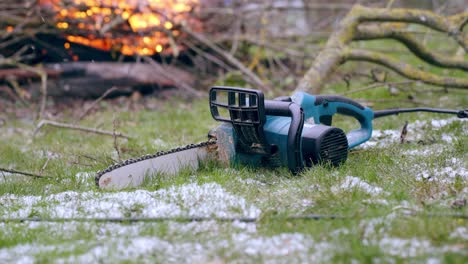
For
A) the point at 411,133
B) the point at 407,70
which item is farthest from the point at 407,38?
the point at 411,133

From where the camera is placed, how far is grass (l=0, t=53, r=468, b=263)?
2166 mm

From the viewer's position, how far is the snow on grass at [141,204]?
2668 mm

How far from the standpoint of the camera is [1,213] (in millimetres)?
2859

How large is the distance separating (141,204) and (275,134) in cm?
90

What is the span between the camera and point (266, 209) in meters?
2.65

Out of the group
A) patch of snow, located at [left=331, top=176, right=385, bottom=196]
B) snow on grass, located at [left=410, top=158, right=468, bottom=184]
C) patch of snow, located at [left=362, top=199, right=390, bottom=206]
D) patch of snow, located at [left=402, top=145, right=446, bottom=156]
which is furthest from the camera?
patch of snow, located at [left=402, top=145, right=446, bottom=156]

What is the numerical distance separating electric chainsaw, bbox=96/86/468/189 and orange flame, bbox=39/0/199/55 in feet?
12.4

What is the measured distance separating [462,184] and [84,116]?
4565 millimetres

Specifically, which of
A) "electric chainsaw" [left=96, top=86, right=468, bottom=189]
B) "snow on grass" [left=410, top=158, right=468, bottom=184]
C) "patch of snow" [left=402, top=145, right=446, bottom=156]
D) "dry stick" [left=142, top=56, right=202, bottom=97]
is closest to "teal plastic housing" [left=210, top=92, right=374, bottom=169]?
"electric chainsaw" [left=96, top=86, right=468, bottom=189]

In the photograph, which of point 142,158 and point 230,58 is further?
point 230,58

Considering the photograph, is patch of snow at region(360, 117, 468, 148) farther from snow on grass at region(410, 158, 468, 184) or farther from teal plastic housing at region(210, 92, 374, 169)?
snow on grass at region(410, 158, 468, 184)

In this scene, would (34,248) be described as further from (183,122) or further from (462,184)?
(183,122)

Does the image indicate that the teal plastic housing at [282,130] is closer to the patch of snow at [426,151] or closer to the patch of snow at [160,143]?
the patch of snow at [426,151]

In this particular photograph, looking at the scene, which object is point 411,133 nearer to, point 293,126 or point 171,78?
point 293,126
